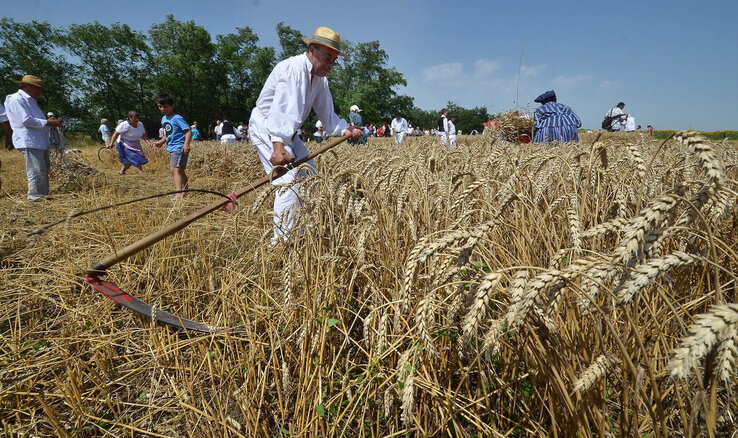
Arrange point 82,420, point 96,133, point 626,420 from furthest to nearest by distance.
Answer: point 96,133, point 82,420, point 626,420

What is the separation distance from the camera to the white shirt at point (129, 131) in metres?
7.40

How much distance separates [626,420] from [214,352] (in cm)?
159

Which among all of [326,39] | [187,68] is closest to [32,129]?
[326,39]

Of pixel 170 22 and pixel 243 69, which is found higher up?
pixel 170 22

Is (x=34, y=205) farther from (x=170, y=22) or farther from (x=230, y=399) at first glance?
(x=170, y=22)

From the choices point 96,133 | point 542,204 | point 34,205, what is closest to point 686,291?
point 542,204

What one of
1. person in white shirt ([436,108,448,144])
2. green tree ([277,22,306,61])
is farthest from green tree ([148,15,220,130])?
person in white shirt ([436,108,448,144])

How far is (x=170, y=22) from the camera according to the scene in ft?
135

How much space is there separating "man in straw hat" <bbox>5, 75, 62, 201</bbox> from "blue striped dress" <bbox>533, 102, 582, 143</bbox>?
8.20 m

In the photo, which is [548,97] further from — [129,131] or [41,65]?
[41,65]

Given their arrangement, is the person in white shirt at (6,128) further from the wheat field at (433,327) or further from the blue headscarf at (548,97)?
the blue headscarf at (548,97)

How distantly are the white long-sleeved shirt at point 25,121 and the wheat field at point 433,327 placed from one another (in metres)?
3.36

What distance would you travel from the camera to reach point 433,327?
120cm

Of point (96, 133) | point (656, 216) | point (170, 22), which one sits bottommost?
point (656, 216)
